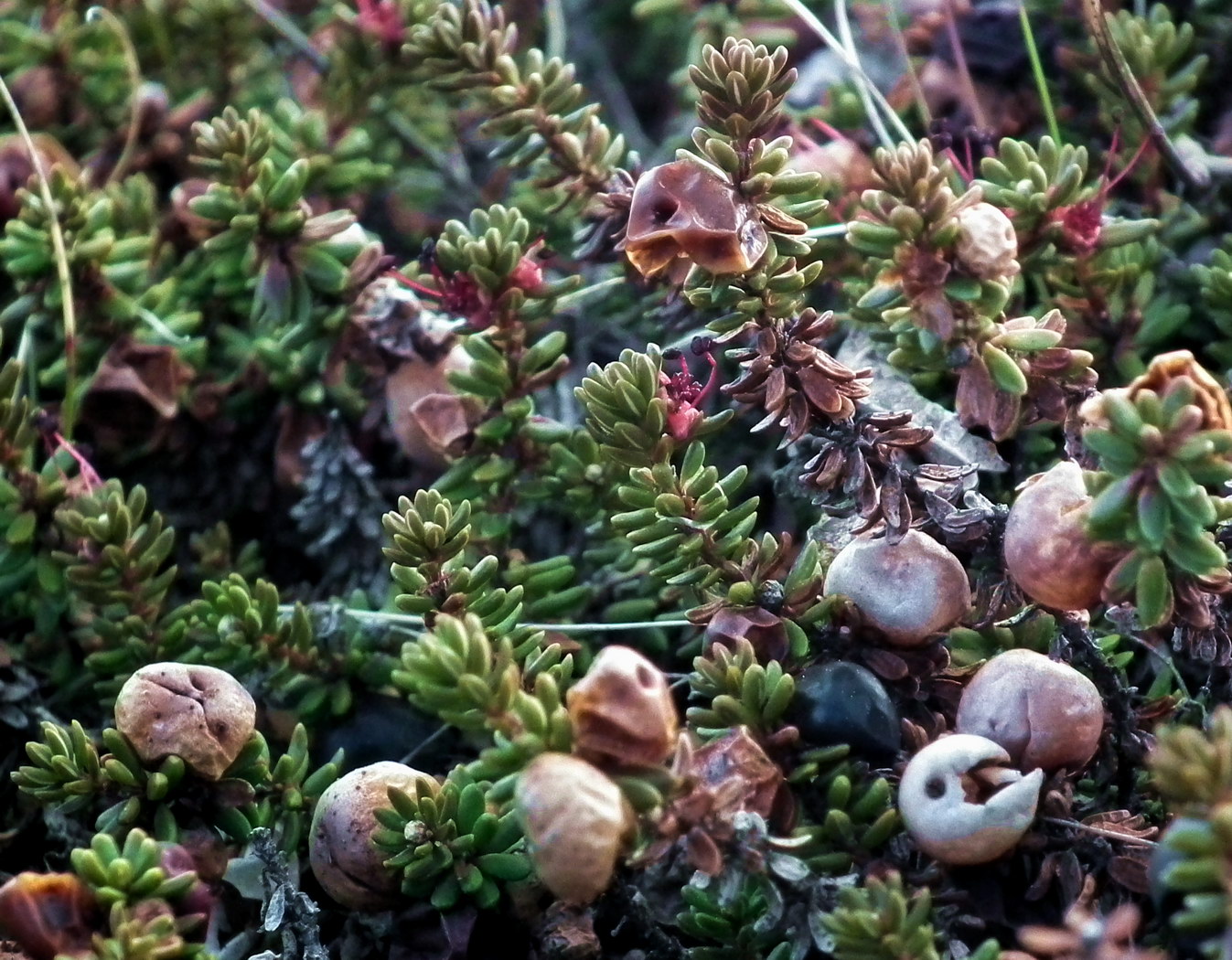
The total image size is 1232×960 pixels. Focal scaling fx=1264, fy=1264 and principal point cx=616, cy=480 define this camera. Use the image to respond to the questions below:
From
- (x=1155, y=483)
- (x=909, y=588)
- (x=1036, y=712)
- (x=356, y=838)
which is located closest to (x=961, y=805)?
(x=1036, y=712)

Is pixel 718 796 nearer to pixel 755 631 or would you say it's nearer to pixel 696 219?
pixel 755 631

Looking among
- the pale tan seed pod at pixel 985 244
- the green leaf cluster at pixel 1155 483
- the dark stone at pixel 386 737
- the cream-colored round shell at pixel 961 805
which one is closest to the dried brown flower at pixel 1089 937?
the cream-colored round shell at pixel 961 805

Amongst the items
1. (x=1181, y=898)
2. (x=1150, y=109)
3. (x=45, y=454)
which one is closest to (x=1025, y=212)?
(x=1150, y=109)

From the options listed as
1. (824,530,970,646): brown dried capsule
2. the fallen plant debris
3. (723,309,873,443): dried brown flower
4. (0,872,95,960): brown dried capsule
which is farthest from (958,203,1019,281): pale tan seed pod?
(0,872,95,960): brown dried capsule

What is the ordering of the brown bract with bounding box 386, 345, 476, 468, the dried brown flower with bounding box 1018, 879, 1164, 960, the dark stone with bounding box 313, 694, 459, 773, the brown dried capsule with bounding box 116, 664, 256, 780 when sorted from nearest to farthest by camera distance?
the dried brown flower with bounding box 1018, 879, 1164, 960
the brown dried capsule with bounding box 116, 664, 256, 780
the dark stone with bounding box 313, 694, 459, 773
the brown bract with bounding box 386, 345, 476, 468

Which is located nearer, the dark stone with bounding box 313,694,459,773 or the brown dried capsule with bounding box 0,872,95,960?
the brown dried capsule with bounding box 0,872,95,960

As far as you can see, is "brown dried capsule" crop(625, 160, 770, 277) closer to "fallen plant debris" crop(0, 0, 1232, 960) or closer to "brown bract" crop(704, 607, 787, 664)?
"fallen plant debris" crop(0, 0, 1232, 960)
